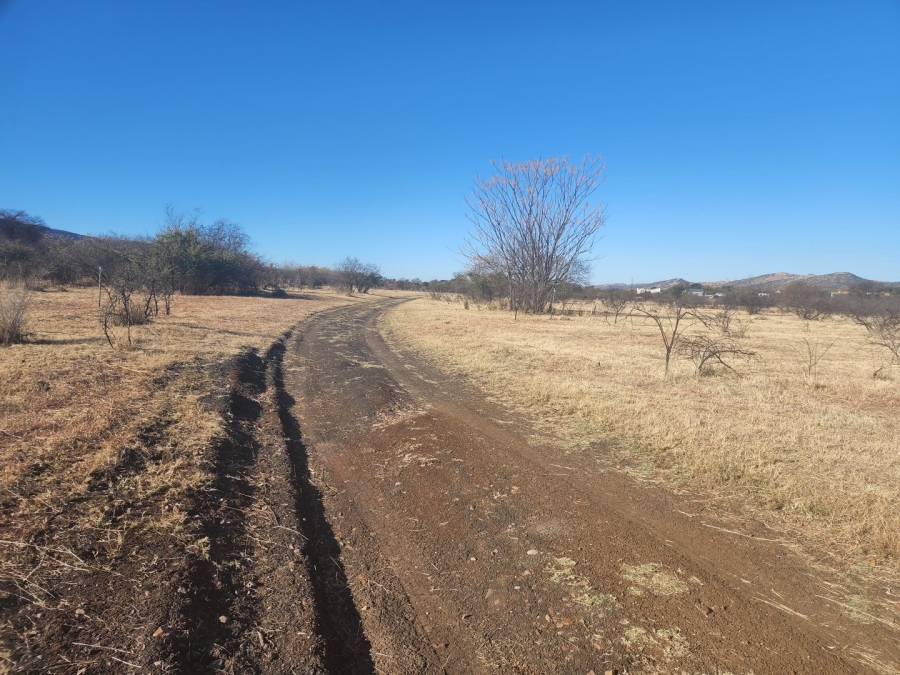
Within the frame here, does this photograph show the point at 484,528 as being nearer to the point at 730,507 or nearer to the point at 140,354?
the point at 730,507

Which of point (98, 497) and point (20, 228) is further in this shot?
point (20, 228)

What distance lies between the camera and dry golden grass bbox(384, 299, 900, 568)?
13.1 ft

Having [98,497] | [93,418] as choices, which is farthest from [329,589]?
[93,418]

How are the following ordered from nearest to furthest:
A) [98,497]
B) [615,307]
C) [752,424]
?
[98,497]
[752,424]
[615,307]

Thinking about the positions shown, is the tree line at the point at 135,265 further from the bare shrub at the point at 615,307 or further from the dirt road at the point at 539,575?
the bare shrub at the point at 615,307

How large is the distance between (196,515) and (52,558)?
3.03ft

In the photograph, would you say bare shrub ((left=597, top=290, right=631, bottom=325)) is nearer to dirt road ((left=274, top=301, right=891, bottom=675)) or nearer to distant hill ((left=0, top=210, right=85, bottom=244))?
dirt road ((left=274, top=301, right=891, bottom=675))

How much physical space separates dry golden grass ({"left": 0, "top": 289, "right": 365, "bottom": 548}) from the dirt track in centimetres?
22

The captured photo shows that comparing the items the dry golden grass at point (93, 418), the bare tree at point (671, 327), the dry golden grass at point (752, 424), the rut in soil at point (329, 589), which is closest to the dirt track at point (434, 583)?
the rut in soil at point (329, 589)

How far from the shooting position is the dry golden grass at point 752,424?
3994mm

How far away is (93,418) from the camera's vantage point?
5207mm

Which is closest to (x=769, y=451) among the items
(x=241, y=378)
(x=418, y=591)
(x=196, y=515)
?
(x=418, y=591)

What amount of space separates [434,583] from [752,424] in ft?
18.3

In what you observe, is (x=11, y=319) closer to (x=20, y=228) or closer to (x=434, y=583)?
(x=434, y=583)
